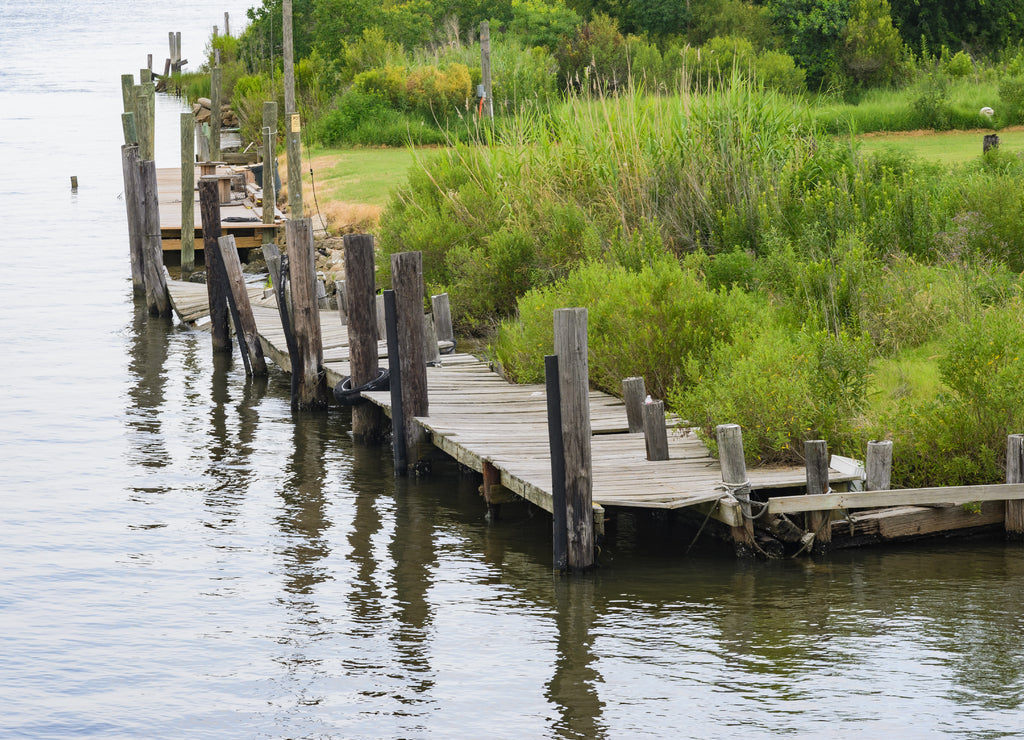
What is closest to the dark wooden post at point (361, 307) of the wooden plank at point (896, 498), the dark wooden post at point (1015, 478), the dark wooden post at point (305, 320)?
the dark wooden post at point (305, 320)

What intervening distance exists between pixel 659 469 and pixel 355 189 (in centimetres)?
1701

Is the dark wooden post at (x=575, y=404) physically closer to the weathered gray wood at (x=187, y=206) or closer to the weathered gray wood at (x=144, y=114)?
the weathered gray wood at (x=187, y=206)

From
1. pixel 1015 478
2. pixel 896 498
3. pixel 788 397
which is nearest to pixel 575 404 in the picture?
pixel 788 397

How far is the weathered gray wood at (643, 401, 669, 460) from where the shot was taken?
32.9ft

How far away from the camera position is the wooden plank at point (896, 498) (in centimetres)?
920

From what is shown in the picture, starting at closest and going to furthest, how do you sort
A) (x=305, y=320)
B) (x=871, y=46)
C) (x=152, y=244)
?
(x=305, y=320), (x=152, y=244), (x=871, y=46)

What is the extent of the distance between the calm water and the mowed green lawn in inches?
557

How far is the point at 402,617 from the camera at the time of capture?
9.04m

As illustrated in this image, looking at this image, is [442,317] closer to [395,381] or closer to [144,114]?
[395,381]

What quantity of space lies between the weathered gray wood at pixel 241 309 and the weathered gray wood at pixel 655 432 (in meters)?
7.41

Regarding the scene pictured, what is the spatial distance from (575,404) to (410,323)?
3178 millimetres

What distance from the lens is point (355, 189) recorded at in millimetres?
25859

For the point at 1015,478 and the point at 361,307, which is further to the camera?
the point at 361,307

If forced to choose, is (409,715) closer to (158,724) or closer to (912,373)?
(158,724)
